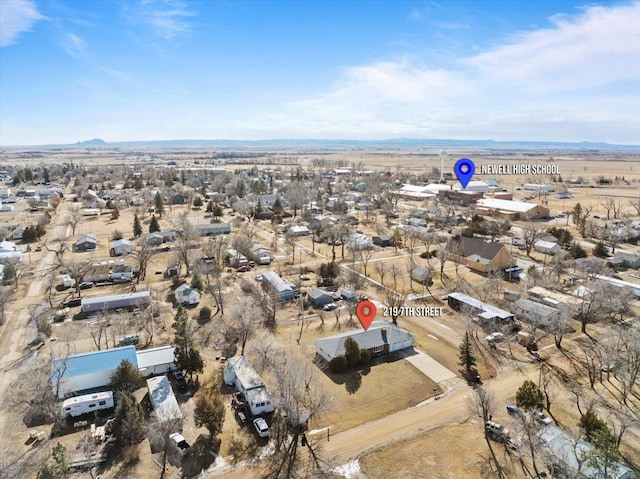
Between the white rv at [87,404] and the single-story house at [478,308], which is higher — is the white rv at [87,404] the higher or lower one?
the lower one

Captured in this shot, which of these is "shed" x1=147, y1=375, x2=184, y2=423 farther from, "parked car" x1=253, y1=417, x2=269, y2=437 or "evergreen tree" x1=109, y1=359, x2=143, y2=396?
"parked car" x1=253, y1=417, x2=269, y2=437

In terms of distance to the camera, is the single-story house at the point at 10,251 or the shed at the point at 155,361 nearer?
the shed at the point at 155,361

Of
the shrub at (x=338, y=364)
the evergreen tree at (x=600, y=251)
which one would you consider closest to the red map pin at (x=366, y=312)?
the shrub at (x=338, y=364)

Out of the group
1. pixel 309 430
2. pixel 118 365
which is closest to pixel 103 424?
pixel 118 365

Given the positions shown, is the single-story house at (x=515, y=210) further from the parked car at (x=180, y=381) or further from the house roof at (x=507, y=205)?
the parked car at (x=180, y=381)

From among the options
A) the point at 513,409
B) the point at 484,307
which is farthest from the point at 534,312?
the point at 513,409

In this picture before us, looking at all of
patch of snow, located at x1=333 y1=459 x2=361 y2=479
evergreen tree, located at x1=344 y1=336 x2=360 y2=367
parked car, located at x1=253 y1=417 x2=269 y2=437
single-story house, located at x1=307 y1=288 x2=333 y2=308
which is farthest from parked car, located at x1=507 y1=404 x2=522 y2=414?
single-story house, located at x1=307 y1=288 x2=333 y2=308

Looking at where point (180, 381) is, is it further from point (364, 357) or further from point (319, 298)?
point (319, 298)
